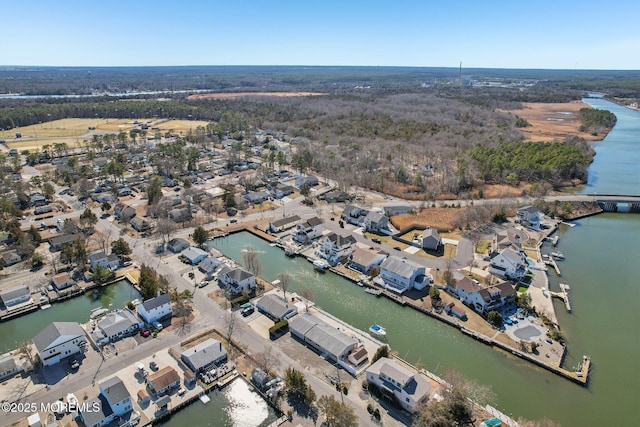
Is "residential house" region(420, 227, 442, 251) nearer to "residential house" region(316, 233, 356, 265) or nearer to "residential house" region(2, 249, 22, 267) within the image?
"residential house" region(316, 233, 356, 265)

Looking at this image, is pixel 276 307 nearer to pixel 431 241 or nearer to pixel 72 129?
pixel 431 241

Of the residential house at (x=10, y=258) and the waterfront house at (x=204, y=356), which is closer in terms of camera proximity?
the waterfront house at (x=204, y=356)

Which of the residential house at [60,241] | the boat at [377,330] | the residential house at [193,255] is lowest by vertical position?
the boat at [377,330]

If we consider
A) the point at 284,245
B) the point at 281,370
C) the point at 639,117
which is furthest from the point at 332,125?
the point at 639,117

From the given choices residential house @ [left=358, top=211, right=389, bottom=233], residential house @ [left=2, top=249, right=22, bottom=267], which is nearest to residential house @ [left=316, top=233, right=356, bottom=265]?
residential house @ [left=358, top=211, right=389, bottom=233]

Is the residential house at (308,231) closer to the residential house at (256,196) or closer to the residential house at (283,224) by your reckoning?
the residential house at (283,224)

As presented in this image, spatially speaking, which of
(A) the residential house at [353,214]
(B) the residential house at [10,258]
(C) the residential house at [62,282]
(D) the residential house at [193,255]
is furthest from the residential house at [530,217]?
(B) the residential house at [10,258]
